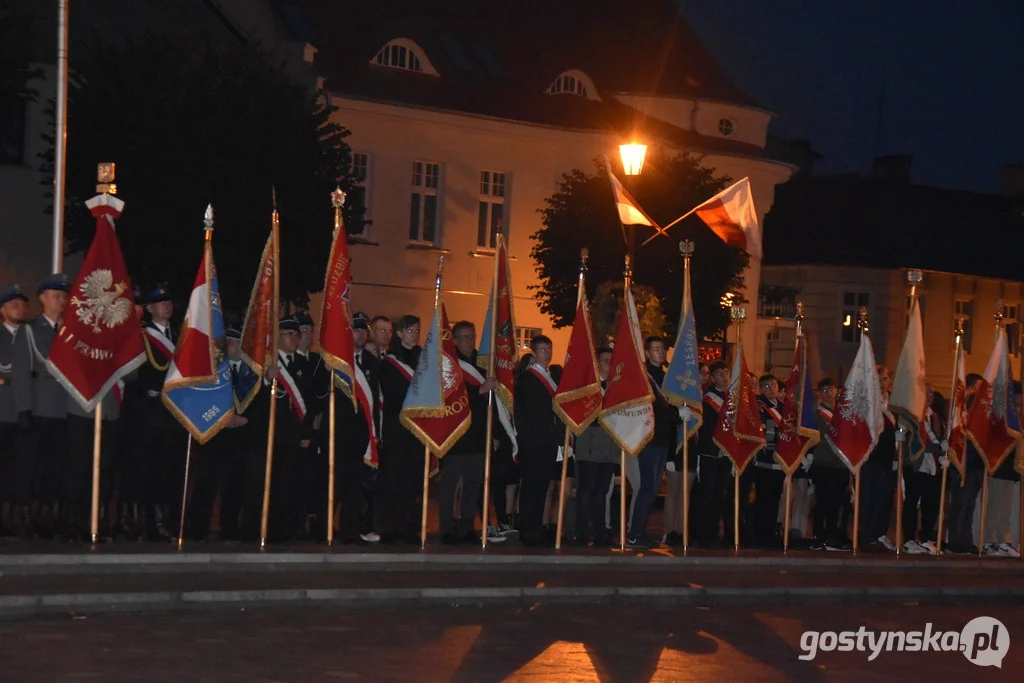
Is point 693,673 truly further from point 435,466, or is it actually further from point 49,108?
point 49,108

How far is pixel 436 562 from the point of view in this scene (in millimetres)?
14641

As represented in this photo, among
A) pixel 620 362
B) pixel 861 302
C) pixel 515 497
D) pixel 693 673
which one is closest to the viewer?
pixel 693 673

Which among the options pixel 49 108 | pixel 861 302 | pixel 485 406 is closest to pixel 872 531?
pixel 485 406

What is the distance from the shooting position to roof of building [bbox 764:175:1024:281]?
57.7 metres

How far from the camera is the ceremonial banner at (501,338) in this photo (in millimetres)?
16250

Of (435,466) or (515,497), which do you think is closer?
(435,466)

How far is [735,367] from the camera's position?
17766mm

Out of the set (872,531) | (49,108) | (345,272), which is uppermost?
(49,108)

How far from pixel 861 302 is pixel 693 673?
48.1 metres

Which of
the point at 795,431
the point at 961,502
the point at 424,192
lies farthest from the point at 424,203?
Result: the point at 795,431

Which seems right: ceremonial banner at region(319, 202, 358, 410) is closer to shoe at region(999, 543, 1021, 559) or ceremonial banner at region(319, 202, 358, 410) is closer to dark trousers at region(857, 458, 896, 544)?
dark trousers at region(857, 458, 896, 544)

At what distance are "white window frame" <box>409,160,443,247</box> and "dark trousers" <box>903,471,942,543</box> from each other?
23.5 meters
